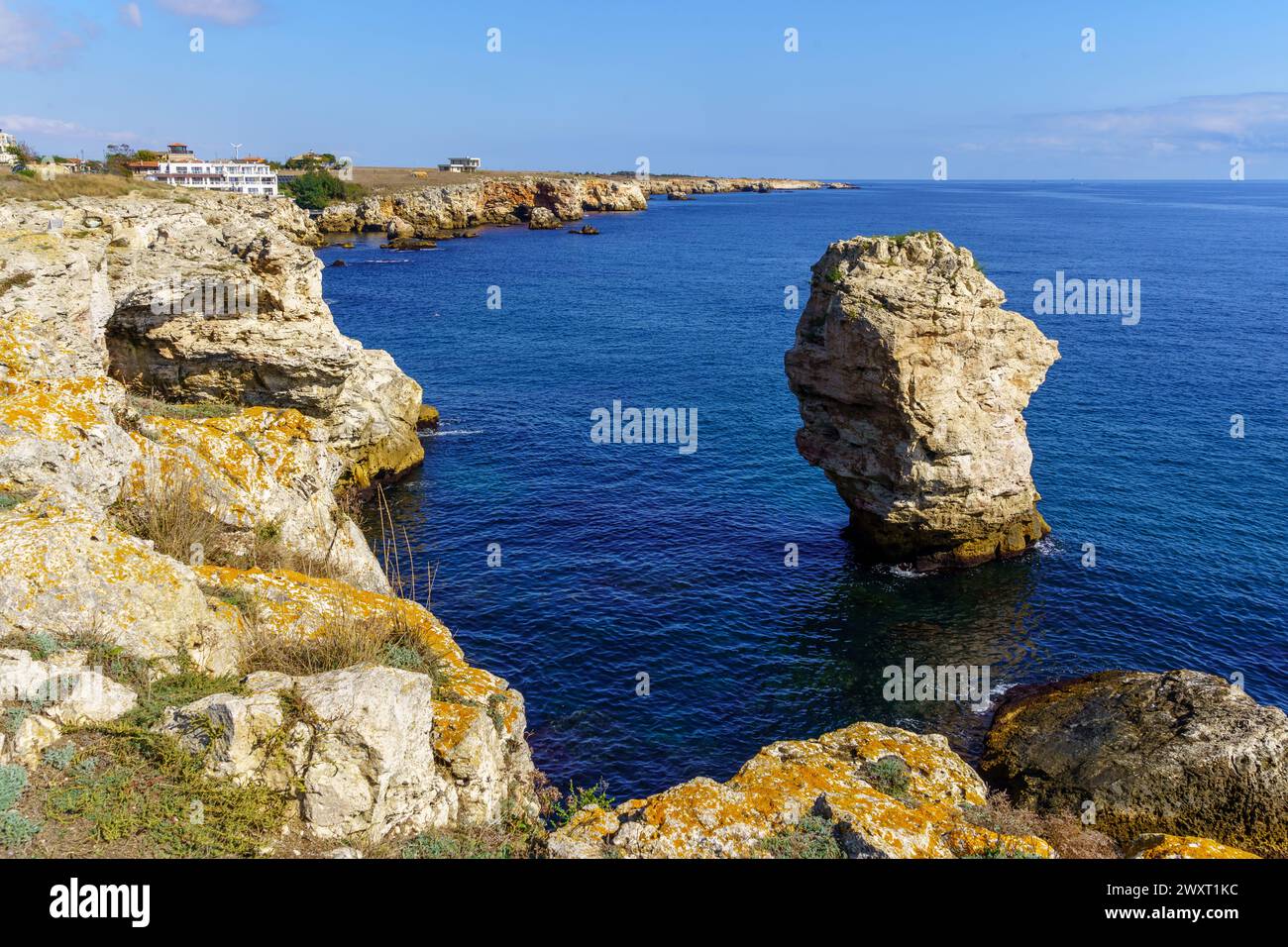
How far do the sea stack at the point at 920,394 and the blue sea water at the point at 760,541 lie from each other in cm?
207

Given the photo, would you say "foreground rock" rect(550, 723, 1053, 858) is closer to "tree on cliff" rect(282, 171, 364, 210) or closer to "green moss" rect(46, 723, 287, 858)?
"green moss" rect(46, 723, 287, 858)

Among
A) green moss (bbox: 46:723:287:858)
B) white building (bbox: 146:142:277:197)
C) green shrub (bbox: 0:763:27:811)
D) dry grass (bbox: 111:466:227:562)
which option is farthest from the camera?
white building (bbox: 146:142:277:197)

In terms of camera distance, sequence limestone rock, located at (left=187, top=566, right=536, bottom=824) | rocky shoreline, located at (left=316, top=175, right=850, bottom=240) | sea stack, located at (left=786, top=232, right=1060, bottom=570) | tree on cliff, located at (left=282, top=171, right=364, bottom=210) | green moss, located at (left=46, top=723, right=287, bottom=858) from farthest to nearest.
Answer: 1. tree on cliff, located at (left=282, top=171, right=364, bottom=210)
2. rocky shoreline, located at (left=316, top=175, right=850, bottom=240)
3. sea stack, located at (left=786, top=232, right=1060, bottom=570)
4. limestone rock, located at (left=187, top=566, right=536, bottom=824)
5. green moss, located at (left=46, top=723, right=287, bottom=858)

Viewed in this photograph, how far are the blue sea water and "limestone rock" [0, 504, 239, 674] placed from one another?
12.3 metres

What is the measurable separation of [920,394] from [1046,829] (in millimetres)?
18989

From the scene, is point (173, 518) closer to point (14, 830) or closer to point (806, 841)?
point (14, 830)

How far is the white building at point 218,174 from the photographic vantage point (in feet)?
462

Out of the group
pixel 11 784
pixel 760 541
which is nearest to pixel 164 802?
pixel 11 784

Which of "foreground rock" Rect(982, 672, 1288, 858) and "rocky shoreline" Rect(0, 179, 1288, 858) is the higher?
"rocky shoreline" Rect(0, 179, 1288, 858)

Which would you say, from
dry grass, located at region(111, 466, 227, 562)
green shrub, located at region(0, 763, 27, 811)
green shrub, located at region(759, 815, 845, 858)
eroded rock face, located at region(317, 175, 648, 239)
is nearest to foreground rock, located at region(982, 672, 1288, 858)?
green shrub, located at region(759, 815, 845, 858)

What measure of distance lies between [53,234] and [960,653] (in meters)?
30.1

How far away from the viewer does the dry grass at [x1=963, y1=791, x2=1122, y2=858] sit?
14.1 m

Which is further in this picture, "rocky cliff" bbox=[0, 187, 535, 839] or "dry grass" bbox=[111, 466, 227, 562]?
"dry grass" bbox=[111, 466, 227, 562]

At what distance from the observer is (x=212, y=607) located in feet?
42.9
